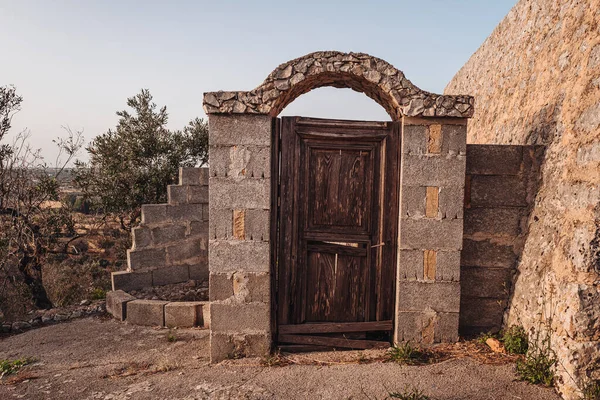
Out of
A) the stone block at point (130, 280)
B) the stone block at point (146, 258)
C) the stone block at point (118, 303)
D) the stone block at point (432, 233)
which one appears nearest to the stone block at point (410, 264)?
the stone block at point (432, 233)

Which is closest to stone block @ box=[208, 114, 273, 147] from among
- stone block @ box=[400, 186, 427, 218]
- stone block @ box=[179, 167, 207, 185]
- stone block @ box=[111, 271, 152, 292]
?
stone block @ box=[400, 186, 427, 218]

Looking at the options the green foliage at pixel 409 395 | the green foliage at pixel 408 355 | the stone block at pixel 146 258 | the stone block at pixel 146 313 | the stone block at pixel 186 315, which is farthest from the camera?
the stone block at pixel 146 258

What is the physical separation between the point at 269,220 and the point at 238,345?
55.1 inches

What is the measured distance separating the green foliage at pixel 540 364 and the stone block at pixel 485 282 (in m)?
0.79

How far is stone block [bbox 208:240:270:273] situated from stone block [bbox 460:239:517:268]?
2.31 metres

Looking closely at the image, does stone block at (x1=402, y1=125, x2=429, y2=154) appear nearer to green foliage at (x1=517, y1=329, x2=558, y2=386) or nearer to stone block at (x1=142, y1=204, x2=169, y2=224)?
green foliage at (x1=517, y1=329, x2=558, y2=386)

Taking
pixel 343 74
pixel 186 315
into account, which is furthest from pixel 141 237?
pixel 343 74

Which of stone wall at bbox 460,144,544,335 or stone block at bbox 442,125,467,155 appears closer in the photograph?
stone block at bbox 442,125,467,155

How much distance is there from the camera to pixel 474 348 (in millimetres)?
4195

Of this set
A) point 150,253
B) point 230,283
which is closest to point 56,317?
point 150,253

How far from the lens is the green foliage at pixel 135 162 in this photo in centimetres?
1080

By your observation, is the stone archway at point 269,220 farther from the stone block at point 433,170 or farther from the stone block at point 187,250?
the stone block at point 187,250

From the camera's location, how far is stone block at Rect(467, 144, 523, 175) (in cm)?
445

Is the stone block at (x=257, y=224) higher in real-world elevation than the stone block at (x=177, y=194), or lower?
lower
